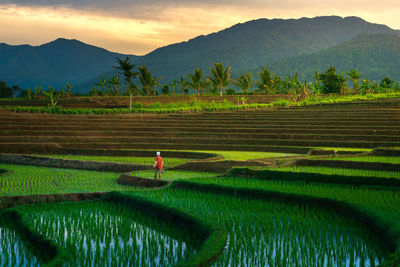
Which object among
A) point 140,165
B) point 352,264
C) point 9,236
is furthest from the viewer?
point 140,165

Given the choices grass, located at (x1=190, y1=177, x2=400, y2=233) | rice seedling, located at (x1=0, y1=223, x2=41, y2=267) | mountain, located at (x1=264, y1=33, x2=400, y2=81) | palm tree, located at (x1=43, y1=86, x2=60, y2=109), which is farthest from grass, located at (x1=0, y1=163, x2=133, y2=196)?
mountain, located at (x1=264, y1=33, x2=400, y2=81)

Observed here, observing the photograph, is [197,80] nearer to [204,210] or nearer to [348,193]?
[348,193]

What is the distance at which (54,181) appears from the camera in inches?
545

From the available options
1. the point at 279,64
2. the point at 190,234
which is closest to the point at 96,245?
the point at 190,234

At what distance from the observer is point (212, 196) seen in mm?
11156

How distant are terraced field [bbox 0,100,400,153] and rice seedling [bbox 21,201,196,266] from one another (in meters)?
12.3

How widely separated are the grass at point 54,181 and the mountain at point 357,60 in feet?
489

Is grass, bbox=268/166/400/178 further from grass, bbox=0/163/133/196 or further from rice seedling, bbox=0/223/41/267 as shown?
rice seedling, bbox=0/223/41/267

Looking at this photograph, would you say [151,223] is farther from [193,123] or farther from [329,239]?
[193,123]

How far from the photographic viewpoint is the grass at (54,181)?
11958mm

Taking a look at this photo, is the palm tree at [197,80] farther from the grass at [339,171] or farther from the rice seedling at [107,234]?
the rice seedling at [107,234]

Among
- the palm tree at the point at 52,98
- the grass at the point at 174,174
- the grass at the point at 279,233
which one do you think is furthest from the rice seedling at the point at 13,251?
the palm tree at the point at 52,98

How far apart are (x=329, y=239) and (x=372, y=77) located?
157 metres

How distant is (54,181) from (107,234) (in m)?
6.30
